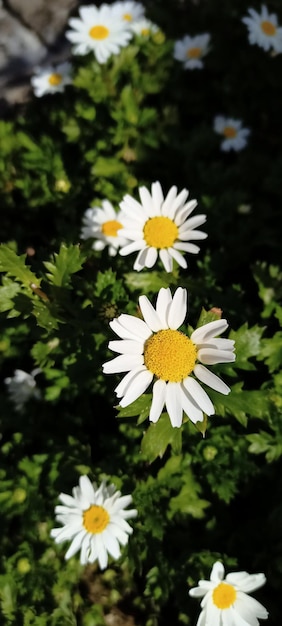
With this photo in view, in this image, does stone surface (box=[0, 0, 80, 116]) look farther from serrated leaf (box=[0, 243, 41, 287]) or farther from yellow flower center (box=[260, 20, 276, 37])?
serrated leaf (box=[0, 243, 41, 287])

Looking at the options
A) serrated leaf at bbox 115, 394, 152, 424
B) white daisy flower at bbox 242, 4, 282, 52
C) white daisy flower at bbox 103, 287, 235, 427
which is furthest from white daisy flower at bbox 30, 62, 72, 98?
serrated leaf at bbox 115, 394, 152, 424

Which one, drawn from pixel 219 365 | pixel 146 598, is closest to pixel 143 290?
pixel 219 365

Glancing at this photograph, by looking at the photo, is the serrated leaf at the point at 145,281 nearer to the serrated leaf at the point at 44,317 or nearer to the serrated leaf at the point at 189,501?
the serrated leaf at the point at 44,317

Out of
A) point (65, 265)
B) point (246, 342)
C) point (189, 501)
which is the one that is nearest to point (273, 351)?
point (246, 342)

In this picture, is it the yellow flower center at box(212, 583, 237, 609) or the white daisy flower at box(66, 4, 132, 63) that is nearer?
the yellow flower center at box(212, 583, 237, 609)

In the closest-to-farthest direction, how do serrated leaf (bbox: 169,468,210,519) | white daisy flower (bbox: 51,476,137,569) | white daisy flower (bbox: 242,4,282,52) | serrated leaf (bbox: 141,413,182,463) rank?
serrated leaf (bbox: 141,413,182,463), white daisy flower (bbox: 51,476,137,569), serrated leaf (bbox: 169,468,210,519), white daisy flower (bbox: 242,4,282,52)

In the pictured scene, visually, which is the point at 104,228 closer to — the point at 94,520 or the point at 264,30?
the point at 94,520

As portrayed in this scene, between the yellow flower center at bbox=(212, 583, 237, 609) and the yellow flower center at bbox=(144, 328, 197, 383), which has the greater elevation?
the yellow flower center at bbox=(144, 328, 197, 383)
